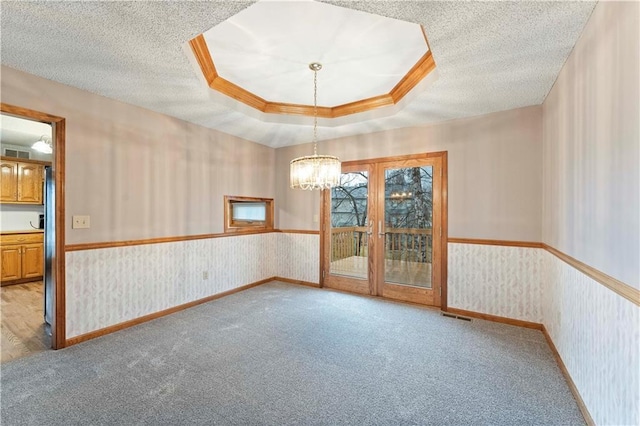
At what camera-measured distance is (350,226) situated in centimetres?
454

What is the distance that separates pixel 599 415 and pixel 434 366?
99 cm

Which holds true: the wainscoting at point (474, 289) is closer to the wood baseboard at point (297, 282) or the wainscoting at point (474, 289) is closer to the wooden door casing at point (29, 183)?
the wood baseboard at point (297, 282)

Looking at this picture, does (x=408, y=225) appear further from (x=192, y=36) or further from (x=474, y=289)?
(x=192, y=36)

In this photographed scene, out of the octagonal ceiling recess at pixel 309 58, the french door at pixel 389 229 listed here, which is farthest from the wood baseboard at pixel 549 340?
the octagonal ceiling recess at pixel 309 58

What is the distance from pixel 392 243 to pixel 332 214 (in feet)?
3.60

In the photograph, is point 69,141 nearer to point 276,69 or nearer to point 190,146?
point 190,146

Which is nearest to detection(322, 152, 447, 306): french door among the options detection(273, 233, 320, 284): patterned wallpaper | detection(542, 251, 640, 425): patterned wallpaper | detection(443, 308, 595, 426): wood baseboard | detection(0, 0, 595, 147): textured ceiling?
detection(273, 233, 320, 284): patterned wallpaper

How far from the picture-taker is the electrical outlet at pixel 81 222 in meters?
2.76

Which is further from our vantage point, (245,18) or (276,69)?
(276,69)

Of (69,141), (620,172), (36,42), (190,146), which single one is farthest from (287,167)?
(620,172)

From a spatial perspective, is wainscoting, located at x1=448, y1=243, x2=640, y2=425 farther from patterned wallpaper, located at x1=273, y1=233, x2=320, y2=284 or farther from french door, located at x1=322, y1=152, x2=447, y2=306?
patterned wallpaper, located at x1=273, y1=233, x2=320, y2=284

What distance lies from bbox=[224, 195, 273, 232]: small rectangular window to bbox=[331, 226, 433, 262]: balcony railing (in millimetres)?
1303

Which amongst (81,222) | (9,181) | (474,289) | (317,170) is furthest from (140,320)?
(9,181)

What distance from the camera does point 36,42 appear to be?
2.03m
